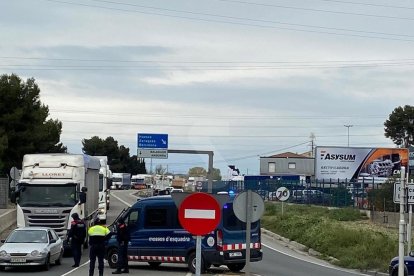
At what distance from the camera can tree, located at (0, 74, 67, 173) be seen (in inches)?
2258

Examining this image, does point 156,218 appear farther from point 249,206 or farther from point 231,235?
point 249,206

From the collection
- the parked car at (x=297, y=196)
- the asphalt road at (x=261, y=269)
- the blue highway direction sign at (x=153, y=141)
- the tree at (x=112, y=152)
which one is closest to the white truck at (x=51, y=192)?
the asphalt road at (x=261, y=269)

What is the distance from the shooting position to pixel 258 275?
23.9 m

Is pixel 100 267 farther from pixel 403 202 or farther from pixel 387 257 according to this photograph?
pixel 387 257

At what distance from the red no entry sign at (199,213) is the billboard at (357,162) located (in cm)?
6979

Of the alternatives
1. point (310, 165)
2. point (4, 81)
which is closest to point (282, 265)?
point (4, 81)

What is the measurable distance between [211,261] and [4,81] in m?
40.0

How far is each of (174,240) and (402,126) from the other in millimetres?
95990

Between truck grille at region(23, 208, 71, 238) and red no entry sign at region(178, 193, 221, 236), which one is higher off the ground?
red no entry sign at region(178, 193, 221, 236)

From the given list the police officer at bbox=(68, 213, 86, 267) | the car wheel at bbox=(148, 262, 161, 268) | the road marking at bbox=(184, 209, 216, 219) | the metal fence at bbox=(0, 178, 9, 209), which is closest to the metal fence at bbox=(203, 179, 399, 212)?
the metal fence at bbox=(0, 178, 9, 209)

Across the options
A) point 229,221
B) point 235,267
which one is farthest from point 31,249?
point 235,267

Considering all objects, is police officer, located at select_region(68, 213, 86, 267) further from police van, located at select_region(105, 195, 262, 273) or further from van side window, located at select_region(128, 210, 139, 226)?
van side window, located at select_region(128, 210, 139, 226)

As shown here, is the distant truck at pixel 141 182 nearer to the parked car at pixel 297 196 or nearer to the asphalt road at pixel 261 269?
the parked car at pixel 297 196

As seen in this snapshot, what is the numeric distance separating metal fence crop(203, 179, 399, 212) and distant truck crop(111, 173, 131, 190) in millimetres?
51171
